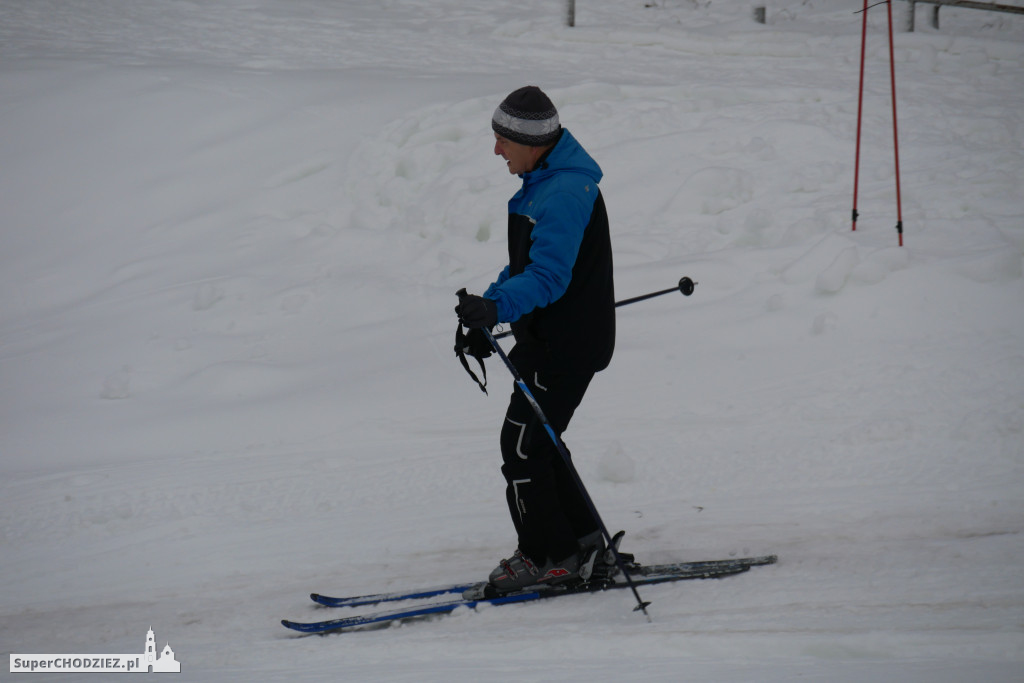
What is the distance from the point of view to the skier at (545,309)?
8.85 feet

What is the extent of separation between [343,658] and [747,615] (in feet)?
4.98

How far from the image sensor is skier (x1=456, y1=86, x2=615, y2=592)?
2.70m

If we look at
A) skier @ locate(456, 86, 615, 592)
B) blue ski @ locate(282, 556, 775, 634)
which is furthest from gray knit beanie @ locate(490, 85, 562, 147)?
blue ski @ locate(282, 556, 775, 634)

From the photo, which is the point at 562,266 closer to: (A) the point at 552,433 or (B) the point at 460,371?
(A) the point at 552,433

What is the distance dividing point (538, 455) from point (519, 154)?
1.12 metres

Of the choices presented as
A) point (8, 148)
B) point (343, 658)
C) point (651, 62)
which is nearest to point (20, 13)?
point (8, 148)

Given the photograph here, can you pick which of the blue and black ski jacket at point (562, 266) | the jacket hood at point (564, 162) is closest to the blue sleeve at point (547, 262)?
the blue and black ski jacket at point (562, 266)

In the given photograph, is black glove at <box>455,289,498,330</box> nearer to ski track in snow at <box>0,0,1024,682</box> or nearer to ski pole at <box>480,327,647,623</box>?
ski pole at <box>480,327,647,623</box>

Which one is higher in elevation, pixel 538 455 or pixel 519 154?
pixel 519 154

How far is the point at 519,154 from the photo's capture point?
2869mm

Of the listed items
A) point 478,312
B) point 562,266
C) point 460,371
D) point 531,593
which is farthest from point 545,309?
point 460,371

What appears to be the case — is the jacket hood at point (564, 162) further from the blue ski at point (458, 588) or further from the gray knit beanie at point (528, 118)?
the blue ski at point (458, 588)

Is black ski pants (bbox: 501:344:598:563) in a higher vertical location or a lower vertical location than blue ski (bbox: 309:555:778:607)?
higher

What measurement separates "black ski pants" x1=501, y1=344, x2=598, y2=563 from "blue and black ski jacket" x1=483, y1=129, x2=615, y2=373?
0.25 feet
